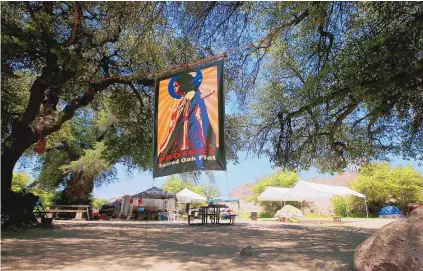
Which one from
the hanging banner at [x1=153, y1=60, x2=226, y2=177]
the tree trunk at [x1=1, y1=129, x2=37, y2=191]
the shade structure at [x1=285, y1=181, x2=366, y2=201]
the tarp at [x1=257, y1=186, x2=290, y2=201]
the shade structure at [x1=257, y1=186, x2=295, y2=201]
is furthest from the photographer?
the tarp at [x1=257, y1=186, x2=290, y2=201]

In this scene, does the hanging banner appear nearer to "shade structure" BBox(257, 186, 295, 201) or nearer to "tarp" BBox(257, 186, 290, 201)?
"shade structure" BBox(257, 186, 295, 201)

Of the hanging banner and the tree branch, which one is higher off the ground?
the tree branch

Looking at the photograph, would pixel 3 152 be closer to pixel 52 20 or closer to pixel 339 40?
pixel 52 20

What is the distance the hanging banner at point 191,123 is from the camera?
17.0ft

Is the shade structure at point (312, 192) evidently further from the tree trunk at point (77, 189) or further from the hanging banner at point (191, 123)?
the hanging banner at point (191, 123)

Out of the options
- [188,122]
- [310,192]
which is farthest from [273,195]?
[188,122]

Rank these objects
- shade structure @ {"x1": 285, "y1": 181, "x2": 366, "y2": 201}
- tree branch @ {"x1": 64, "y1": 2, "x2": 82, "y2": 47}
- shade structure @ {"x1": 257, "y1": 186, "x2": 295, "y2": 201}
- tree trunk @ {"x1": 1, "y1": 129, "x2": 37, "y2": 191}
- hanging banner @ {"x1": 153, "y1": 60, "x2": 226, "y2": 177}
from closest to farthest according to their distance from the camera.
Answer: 1. hanging banner @ {"x1": 153, "y1": 60, "x2": 226, "y2": 177}
2. tree branch @ {"x1": 64, "y1": 2, "x2": 82, "y2": 47}
3. tree trunk @ {"x1": 1, "y1": 129, "x2": 37, "y2": 191}
4. shade structure @ {"x1": 285, "y1": 181, "x2": 366, "y2": 201}
5. shade structure @ {"x1": 257, "y1": 186, "x2": 295, "y2": 201}

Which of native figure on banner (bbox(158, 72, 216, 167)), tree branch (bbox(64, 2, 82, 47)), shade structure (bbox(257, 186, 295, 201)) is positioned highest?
tree branch (bbox(64, 2, 82, 47))

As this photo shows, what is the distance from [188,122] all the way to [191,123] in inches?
2.4

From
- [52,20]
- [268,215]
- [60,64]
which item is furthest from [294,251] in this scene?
[268,215]

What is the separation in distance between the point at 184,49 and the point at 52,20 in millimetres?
3843

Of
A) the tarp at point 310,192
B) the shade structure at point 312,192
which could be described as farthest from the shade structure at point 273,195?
the shade structure at point 312,192

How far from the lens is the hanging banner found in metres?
5.19

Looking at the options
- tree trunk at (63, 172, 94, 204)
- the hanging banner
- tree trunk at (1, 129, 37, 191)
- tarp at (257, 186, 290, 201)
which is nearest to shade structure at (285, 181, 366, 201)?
tarp at (257, 186, 290, 201)
